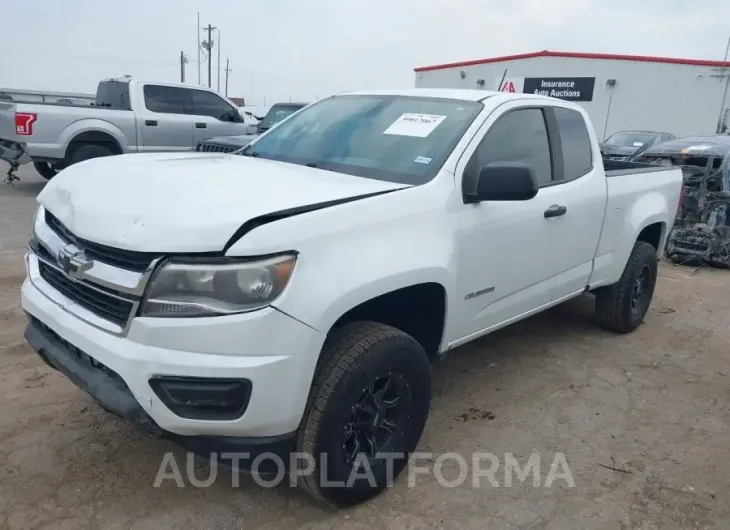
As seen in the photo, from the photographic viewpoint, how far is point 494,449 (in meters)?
3.20

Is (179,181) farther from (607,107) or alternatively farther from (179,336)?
(607,107)

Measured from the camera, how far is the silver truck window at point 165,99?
10969 mm

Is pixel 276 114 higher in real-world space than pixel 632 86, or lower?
lower

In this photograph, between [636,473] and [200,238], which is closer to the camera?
[200,238]

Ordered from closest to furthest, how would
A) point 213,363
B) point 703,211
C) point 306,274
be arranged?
point 213,363
point 306,274
point 703,211

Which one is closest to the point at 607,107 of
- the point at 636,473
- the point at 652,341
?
the point at 652,341

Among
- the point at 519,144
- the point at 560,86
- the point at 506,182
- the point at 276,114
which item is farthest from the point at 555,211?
the point at 560,86

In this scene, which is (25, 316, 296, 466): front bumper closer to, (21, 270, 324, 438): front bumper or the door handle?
(21, 270, 324, 438): front bumper

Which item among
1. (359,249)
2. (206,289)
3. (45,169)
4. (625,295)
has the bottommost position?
(45,169)

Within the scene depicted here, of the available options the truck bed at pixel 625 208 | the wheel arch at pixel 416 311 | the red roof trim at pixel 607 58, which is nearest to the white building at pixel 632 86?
the red roof trim at pixel 607 58

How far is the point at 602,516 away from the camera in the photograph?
2.72m

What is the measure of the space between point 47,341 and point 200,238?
1.00 meters

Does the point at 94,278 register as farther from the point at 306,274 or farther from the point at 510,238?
the point at 510,238

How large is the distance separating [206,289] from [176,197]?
0.42 meters
